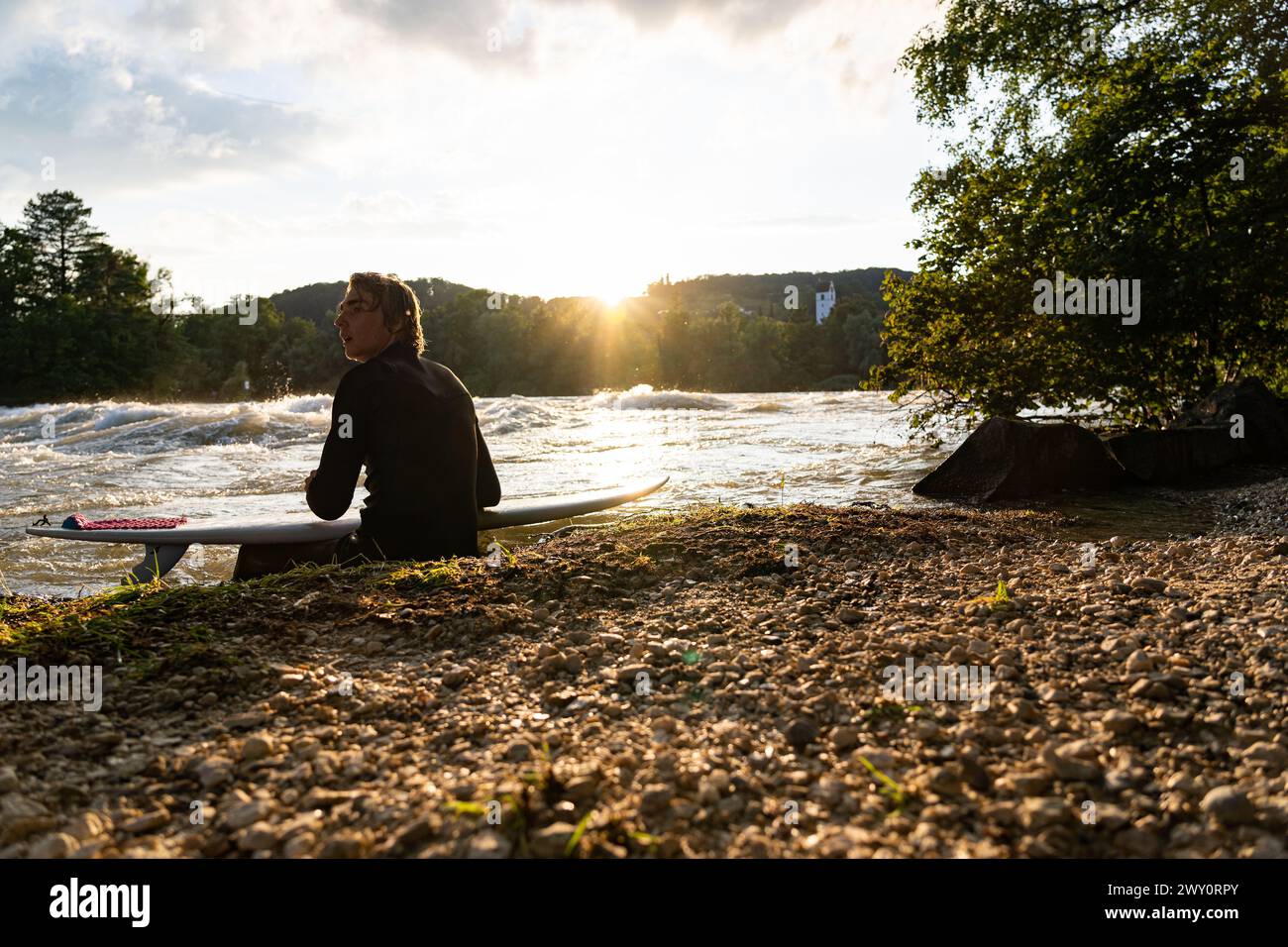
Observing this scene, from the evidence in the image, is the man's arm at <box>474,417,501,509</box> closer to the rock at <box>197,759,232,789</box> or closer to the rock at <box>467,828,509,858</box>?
the rock at <box>197,759,232,789</box>

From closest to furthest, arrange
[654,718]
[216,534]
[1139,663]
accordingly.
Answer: [654,718] → [1139,663] → [216,534]

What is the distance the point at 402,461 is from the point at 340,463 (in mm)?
350

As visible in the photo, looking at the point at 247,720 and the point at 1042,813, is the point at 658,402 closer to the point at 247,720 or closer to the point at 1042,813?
the point at 247,720

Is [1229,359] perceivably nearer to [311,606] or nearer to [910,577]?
[910,577]

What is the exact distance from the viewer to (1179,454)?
29.4 feet

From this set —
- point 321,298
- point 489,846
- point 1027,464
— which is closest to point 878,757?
point 489,846

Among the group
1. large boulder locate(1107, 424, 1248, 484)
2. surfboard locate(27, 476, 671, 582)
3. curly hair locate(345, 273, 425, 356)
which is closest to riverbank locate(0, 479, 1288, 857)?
surfboard locate(27, 476, 671, 582)

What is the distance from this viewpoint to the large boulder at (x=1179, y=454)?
8914 mm

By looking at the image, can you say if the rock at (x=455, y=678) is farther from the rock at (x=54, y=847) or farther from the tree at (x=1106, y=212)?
the tree at (x=1106, y=212)

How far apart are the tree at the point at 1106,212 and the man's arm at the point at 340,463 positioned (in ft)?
27.9

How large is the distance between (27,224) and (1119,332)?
88910 millimetres

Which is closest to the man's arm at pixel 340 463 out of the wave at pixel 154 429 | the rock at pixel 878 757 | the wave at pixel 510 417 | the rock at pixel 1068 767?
the rock at pixel 878 757

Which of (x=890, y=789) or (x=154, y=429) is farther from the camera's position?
(x=154, y=429)
